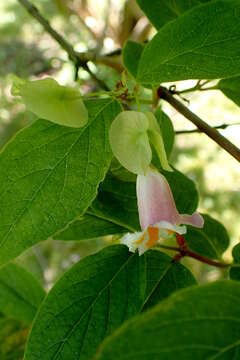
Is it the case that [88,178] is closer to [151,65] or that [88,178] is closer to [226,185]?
[151,65]

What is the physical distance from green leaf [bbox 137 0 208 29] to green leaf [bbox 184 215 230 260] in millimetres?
240

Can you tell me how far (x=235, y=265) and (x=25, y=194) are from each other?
9.6 inches

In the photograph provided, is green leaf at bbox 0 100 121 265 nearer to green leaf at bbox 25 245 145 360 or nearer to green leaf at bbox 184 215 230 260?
green leaf at bbox 25 245 145 360

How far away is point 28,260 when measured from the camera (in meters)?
1.73

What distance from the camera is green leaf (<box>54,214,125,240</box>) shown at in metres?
0.60

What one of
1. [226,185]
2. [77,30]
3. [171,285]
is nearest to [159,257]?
[171,285]

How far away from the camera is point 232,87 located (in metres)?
0.61

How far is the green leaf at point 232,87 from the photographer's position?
24.0 inches

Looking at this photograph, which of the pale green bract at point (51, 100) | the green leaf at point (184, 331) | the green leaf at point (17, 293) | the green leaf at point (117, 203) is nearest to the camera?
the green leaf at point (184, 331)

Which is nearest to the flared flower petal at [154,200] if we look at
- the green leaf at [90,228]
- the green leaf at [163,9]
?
the green leaf at [90,228]

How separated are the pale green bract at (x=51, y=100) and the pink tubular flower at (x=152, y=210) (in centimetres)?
8

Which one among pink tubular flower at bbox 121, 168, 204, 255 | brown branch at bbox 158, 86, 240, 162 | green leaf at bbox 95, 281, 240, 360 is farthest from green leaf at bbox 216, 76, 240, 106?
green leaf at bbox 95, 281, 240, 360

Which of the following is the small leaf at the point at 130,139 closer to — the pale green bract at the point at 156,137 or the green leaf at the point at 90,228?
the pale green bract at the point at 156,137

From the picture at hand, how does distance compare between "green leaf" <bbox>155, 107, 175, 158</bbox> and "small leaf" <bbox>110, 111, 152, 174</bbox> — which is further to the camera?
"green leaf" <bbox>155, 107, 175, 158</bbox>
